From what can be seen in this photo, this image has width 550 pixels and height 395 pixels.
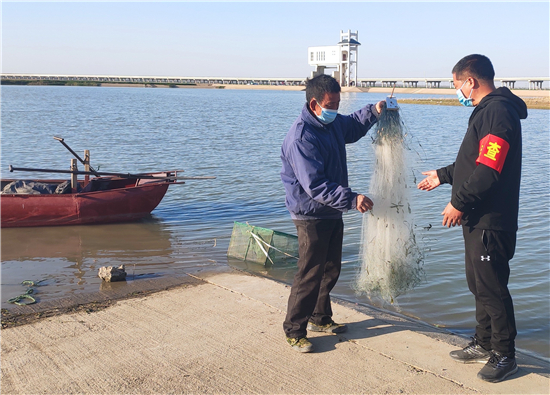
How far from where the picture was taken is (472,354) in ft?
12.6

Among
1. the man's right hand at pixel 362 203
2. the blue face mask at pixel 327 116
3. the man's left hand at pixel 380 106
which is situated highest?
the man's left hand at pixel 380 106

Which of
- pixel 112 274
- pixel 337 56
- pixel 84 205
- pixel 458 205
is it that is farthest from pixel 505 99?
pixel 337 56

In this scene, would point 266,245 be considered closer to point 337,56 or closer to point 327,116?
point 327,116

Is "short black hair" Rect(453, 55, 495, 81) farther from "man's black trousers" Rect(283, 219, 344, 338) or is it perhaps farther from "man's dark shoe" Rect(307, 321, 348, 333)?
"man's dark shoe" Rect(307, 321, 348, 333)

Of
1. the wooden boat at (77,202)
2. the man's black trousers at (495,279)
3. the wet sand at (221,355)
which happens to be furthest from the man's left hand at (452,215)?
the wooden boat at (77,202)

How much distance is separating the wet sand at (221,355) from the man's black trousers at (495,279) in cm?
Result: 31

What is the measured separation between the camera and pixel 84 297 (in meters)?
5.53

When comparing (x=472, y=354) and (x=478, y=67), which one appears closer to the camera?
(x=478, y=67)

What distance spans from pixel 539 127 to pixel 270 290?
29723 millimetres

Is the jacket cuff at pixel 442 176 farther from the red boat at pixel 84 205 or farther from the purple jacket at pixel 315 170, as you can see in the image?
the red boat at pixel 84 205

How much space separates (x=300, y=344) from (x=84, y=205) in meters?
7.76

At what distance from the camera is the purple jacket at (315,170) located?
3.75 metres

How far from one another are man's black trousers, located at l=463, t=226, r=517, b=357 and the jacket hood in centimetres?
85

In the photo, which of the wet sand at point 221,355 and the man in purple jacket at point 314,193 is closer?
the wet sand at point 221,355
